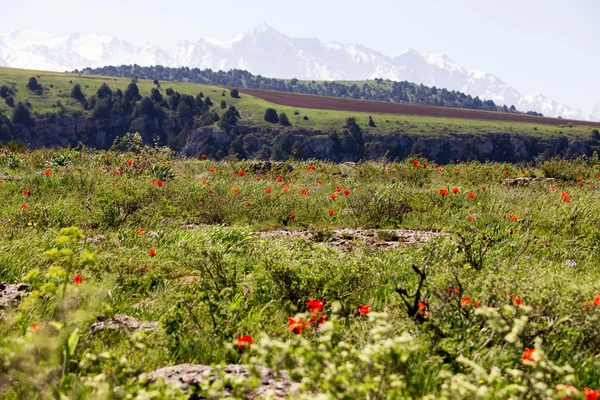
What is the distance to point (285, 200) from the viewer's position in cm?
982

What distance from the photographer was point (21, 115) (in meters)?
125

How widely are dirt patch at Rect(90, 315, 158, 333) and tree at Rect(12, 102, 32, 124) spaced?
14202cm

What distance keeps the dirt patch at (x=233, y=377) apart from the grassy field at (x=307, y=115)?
122992mm

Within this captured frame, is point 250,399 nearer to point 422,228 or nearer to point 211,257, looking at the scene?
point 211,257

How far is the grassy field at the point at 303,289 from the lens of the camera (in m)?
2.58

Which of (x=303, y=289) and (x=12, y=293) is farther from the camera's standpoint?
(x=303, y=289)

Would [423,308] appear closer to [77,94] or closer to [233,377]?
[233,377]

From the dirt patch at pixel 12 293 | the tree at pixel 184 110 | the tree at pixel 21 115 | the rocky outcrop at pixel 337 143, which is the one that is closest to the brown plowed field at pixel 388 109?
the rocky outcrop at pixel 337 143

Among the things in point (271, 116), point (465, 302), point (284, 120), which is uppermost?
point (465, 302)

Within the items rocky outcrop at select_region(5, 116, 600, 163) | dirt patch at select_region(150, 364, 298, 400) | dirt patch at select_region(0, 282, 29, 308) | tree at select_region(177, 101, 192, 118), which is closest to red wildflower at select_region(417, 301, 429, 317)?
dirt patch at select_region(150, 364, 298, 400)

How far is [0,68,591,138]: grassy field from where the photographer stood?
A: 12262 cm

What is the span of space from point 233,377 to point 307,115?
13113 centimetres

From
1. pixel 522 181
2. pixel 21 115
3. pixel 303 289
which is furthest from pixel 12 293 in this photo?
pixel 21 115

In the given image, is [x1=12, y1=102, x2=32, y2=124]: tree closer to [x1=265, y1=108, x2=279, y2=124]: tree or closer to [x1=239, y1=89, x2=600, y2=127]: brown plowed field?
[x1=265, y1=108, x2=279, y2=124]: tree
